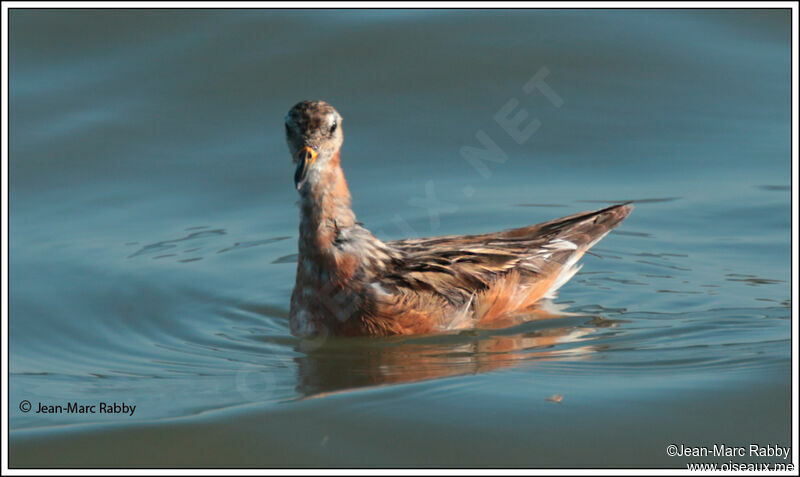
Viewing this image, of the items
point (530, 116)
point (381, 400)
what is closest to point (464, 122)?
point (530, 116)

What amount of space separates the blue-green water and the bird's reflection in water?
4 centimetres

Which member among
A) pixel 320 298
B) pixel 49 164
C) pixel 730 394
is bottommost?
pixel 730 394

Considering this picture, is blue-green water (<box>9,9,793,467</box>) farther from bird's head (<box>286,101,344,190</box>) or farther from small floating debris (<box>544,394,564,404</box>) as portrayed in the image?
bird's head (<box>286,101,344,190</box>)

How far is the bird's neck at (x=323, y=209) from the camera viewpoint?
902 centimetres

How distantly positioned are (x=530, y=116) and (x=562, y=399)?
25.1 ft

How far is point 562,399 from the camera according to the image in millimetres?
7309

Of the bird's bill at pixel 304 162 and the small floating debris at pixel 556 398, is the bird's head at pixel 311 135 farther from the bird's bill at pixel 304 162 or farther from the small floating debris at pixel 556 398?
the small floating debris at pixel 556 398

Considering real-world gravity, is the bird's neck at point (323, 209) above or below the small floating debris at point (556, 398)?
above

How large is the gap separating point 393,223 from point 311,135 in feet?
10.4

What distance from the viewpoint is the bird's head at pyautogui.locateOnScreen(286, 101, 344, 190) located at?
8.80m

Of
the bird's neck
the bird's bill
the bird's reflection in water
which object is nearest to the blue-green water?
the bird's reflection in water

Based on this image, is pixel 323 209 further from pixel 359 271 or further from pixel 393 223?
pixel 393 223

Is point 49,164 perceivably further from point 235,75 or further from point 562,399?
point 562,399

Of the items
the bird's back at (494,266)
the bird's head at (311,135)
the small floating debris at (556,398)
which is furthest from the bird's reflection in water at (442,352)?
the bird's head at (311,135)
